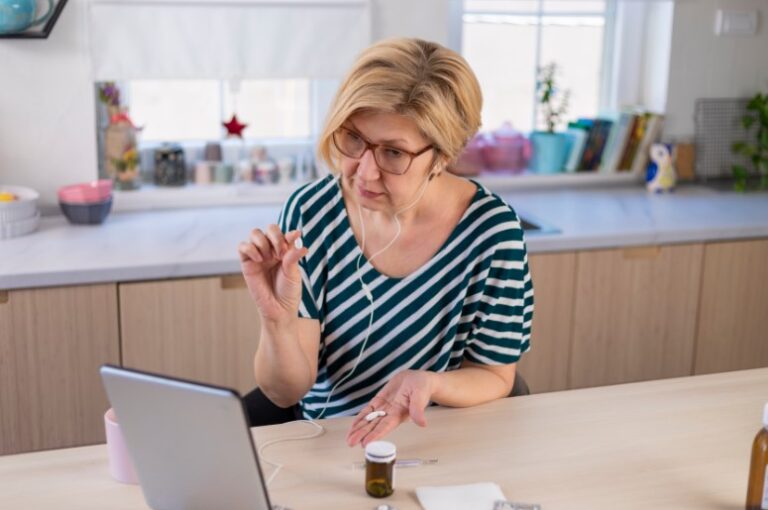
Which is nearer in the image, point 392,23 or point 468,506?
point 468,506

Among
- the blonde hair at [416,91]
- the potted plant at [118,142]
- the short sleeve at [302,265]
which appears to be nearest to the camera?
the blonde hair at [416,91]

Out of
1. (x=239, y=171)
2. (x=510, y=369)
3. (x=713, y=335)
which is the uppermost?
(x=239, y=171)

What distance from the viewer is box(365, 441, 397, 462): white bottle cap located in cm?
143

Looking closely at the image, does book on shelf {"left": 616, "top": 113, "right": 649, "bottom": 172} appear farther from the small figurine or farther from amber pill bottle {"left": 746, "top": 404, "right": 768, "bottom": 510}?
amber pill bottle {"left": 746, "top": 404, "right": 768, "bottom": 510}

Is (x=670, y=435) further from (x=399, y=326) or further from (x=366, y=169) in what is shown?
(x=366, y=169)

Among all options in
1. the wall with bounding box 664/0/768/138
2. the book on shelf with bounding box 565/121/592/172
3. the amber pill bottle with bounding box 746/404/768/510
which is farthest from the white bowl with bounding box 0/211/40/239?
the wall with bounding box 664/0/768/138

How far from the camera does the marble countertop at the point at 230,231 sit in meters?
2.52

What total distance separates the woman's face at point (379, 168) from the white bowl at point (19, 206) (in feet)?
4.18

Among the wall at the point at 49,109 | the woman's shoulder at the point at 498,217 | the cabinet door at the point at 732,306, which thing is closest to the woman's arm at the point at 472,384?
the woman's shoulder at the point at 498,217

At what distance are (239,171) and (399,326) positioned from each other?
1.45m

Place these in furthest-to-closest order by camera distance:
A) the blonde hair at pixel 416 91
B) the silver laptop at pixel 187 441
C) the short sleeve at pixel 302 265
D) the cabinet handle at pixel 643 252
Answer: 1. the cabinet handle at pixel 643 252
2. the short sleeve at pixel 302 265
3. the blonde hair at pixel 416 91
4. the silver laptop at pixel 187 441

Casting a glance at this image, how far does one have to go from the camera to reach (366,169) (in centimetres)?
177

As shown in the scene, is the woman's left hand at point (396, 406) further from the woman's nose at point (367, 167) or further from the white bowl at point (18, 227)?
the white bowl at point (18, 227)

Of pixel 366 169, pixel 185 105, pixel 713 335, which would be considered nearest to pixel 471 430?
pixel 366 169
